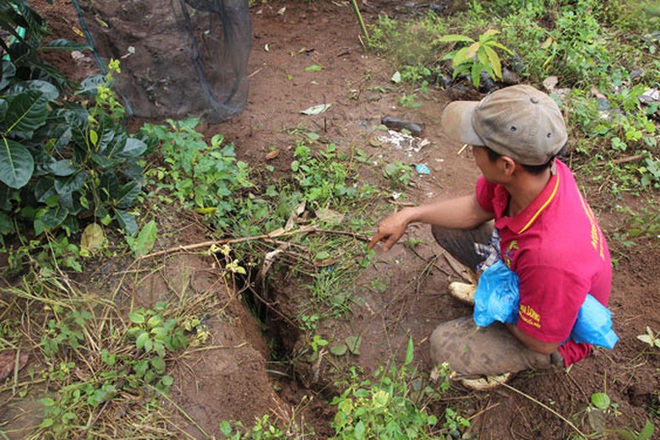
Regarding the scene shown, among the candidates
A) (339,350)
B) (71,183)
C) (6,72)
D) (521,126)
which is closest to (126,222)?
(71,183)

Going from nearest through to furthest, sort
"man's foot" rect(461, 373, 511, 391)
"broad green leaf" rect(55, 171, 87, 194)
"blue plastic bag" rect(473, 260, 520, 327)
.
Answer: "blue plastic bag" rect(473, 260, 520, 327)
"man's foot" rect(461, 373, 511, 391)
"broad green leaf" rect(55, 171, 87, 194)

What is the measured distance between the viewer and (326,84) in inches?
170

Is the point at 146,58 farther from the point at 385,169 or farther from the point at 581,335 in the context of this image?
the point at 581,335

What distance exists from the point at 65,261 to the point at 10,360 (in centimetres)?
51

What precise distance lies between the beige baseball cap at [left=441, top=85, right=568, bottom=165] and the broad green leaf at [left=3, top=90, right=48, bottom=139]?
73.6 inches

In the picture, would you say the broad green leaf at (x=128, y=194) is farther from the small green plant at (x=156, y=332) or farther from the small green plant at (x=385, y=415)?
the small green plant at (x=385, y=415)

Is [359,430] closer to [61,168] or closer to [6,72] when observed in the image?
[61,168]

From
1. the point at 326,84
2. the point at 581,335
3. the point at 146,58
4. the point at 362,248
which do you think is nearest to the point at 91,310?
the point at 362,248

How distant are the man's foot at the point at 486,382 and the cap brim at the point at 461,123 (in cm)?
109

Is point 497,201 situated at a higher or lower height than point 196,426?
higher

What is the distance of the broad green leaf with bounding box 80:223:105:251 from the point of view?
2.55m


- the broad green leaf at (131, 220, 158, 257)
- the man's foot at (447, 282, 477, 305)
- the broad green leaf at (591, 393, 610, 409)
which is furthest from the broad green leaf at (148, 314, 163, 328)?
the broad green leaf at (591, 393, 610, 409)

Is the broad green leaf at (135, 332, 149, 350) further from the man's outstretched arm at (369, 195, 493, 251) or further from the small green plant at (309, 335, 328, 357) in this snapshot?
the man's outstretched arm at (369, 195, 493, 251)

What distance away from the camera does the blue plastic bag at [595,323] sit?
6.06 ft
